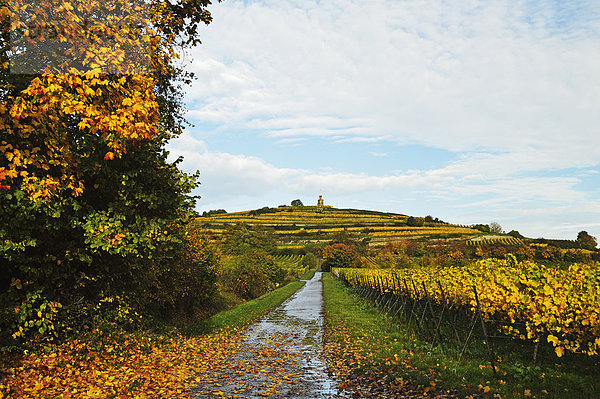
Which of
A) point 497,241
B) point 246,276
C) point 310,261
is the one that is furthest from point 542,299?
point 310,261

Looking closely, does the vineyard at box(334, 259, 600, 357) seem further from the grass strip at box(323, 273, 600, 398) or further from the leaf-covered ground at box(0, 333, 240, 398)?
the leaf-covered ground at box(0, 333, 240, 398)

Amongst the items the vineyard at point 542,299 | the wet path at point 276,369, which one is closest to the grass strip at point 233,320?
the wet path at point 276,369

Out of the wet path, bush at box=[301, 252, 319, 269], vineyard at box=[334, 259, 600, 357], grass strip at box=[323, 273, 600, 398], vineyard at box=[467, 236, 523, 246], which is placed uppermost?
vineyard at box=[467, 236, 523, 246]

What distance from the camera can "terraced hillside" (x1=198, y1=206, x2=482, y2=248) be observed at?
111 meters

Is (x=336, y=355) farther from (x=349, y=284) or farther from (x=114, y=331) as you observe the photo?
(x=349, y=284)

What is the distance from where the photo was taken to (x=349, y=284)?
44.2 meters

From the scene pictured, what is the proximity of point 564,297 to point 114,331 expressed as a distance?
11355mm

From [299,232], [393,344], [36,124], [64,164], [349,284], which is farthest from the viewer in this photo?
[299,232]

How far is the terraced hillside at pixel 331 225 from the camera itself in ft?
365

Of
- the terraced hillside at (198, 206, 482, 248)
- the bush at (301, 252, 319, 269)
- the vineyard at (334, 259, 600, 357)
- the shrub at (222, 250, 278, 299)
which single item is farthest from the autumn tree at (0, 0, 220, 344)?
the terraced hillside at (198, 206, 482, 248)

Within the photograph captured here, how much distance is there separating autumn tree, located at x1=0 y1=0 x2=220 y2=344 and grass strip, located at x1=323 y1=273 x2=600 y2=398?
614cm

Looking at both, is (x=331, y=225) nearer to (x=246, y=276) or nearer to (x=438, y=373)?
(x=246, y=276)

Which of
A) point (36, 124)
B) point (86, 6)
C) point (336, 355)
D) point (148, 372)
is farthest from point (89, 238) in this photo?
point (336, 355)

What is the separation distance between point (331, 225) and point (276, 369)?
133 metres
